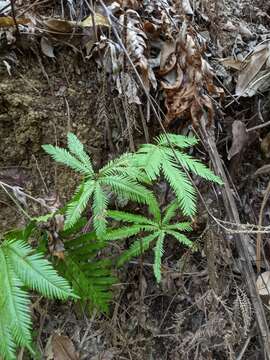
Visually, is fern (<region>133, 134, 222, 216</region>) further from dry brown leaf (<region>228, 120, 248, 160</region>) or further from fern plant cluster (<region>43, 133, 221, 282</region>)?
dry brown leaf (<region>228, 120, 248, 160</region>)

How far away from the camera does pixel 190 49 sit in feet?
7.10

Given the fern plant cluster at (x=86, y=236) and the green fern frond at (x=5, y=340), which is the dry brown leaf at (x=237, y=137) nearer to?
the fern plant cluster at (x=86, y=236)

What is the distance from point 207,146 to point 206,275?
0.61 metres

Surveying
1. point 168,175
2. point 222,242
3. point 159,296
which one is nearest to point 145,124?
point 168,175

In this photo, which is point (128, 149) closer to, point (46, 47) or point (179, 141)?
point (179, 141)

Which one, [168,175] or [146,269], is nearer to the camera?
[168,175]

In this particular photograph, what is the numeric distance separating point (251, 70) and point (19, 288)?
165 centimetres

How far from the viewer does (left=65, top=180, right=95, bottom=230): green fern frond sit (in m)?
1.55

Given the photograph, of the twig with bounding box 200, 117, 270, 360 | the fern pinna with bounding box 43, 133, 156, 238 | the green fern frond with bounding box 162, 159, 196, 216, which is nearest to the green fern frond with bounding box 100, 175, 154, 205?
the fern pinna with bounding box 43, 133, 156, 238

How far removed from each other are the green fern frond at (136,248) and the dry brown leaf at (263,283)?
0.53m

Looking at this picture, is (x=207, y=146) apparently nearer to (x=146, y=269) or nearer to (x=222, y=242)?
(x=222, y=242)

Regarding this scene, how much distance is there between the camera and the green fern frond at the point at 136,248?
74.9 inches

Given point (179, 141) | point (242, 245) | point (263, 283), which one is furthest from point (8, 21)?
point (263, 283)

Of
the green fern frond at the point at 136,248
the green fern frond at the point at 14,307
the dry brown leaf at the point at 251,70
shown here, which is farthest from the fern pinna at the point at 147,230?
the dry brown leaf at the point at 251,70
